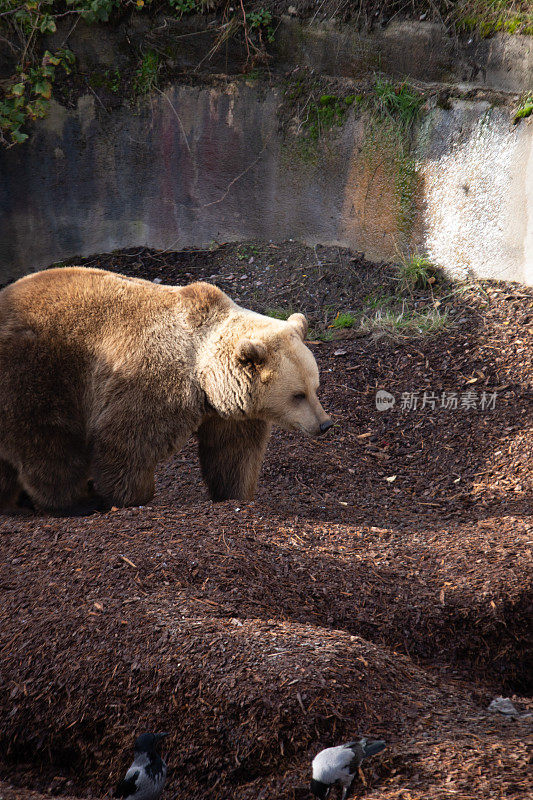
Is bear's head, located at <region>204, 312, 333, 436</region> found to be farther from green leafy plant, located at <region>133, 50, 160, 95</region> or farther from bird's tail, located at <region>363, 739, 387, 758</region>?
green leafy plant, located at <region>133, 50, 160, 95</region>

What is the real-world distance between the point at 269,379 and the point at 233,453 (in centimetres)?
69

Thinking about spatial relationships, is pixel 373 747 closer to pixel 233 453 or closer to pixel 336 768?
pixel 336 768

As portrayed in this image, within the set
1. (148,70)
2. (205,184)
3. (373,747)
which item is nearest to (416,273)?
(205,184)

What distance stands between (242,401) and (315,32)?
5.72 meters

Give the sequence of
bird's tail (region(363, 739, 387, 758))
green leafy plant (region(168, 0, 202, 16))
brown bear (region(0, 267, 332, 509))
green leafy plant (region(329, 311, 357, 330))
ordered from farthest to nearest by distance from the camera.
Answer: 1. green leafy plant (region(168, 0, 202, 16))
2. green leafy plant (region(329, 311, 357, 330))
3. brown bear (region(0, 267, 332, 509))
4. bird's tail (region(363, 739, 387, 758))

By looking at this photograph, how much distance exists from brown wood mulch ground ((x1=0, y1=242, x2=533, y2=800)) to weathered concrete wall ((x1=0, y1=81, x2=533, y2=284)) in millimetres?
3449

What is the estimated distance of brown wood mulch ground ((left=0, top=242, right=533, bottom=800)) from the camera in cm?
253

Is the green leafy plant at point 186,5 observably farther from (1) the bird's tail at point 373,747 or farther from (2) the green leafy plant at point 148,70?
(1) the bird's tail at point 373,747

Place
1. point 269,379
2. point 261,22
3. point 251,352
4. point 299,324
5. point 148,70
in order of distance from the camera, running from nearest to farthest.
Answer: point 251,352
point 269,379
point 299,324
point 261,22
point 148,70

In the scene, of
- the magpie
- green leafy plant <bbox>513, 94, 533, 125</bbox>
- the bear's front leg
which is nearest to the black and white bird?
the magpie

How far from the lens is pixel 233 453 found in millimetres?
4867

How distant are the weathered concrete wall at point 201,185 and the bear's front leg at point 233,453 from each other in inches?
154

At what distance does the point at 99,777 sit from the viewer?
8.79 ft

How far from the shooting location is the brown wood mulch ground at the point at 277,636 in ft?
8.29
